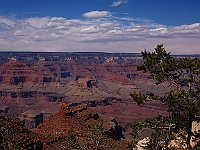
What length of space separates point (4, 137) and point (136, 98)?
13.4 meters

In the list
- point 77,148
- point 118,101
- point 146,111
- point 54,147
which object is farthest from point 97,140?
point 118,101

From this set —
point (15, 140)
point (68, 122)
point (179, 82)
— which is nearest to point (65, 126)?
point (68, 122)

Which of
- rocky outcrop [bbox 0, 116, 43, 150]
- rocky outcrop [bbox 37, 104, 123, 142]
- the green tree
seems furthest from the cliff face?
the green tree

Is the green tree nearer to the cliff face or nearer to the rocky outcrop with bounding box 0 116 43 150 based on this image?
the rocky outcrop with bounding box 0 116 43 150

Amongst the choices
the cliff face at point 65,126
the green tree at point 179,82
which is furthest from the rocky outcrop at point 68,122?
the green tree at point 179,82

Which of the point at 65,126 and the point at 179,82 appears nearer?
the point at 179,82

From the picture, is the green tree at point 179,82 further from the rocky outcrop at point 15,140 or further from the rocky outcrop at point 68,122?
the rocky outcrop at point 68,122

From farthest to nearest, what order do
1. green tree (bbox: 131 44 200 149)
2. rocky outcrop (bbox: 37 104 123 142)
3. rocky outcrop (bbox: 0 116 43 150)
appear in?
rocky outcrop (bbox: 37 104 123 142) → rocky outcrop (bbox: 0 116 43 150) → green tree (bbox: 131 44 200 149)

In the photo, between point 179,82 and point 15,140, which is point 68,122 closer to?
point 15,140

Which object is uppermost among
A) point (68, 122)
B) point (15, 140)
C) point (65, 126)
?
point (15, 140)

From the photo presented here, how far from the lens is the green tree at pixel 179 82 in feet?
64.0

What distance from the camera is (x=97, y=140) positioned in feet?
78.3

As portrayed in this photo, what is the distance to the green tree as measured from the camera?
19.5m

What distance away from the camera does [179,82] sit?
21219mm
